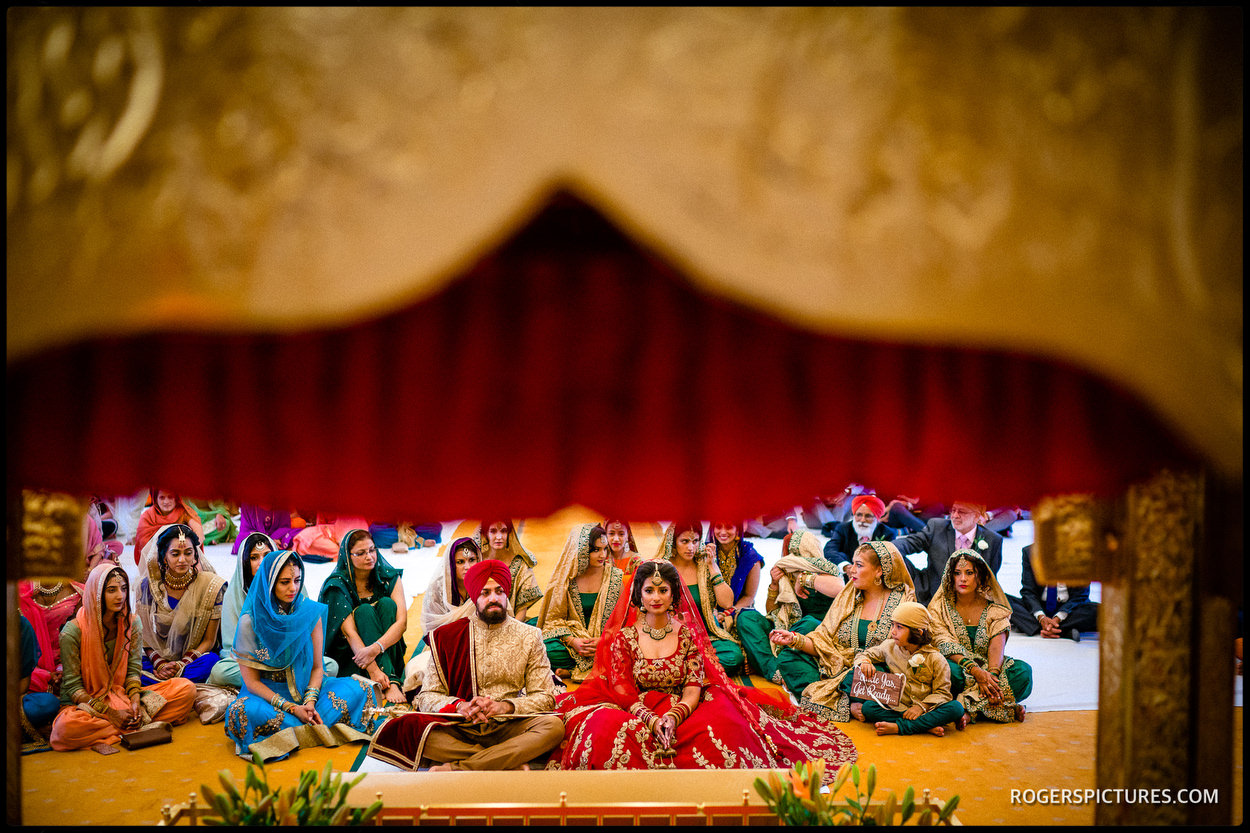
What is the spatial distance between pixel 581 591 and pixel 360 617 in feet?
4.36

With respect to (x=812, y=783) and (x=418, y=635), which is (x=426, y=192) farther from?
(x=418, y=635)

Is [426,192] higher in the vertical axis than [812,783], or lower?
higher

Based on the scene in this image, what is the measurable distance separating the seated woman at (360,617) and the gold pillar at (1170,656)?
374 centimetres

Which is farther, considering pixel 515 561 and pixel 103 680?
pixel 515 561

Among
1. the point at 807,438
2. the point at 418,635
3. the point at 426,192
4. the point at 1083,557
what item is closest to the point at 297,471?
the point at 426,192

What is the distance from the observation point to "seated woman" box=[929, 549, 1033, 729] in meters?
4.37

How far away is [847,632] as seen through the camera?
461cm

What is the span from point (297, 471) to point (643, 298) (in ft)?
2.74

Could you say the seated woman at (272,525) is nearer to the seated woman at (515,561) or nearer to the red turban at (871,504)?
the seated woman at (515,561)

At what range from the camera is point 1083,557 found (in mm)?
1544

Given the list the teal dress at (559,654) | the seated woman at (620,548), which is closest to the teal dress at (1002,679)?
the seated woman at (620,548)

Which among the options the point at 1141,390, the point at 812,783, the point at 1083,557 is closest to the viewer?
the point at 1141,390

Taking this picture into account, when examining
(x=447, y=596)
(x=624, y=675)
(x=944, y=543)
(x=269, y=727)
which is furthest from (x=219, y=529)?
(x=944, y=543)

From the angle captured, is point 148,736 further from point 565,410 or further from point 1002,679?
point 1002,679
